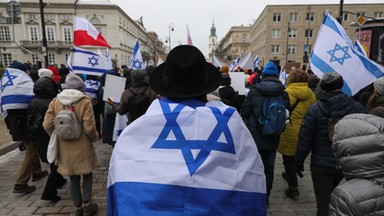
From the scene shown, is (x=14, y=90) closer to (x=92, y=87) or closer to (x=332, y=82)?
(x=92, y=87)

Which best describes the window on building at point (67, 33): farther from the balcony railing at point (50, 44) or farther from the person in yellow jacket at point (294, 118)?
the person in yellow jacket at point (294, 118)

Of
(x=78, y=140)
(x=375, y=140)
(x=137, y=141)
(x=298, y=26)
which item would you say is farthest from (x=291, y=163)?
(x=298, y=26)

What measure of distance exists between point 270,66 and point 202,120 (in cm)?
293

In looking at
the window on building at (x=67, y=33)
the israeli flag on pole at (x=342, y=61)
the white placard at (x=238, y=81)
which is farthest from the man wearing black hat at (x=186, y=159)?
the window on building at (x=67, y=33)

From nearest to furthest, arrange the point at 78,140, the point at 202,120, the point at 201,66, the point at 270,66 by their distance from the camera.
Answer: the point at 202,120
the point at 201,66
the point at 78,140
the point at 270,66

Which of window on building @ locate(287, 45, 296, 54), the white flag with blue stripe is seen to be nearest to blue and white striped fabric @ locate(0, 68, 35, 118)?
the white flag with blue stripe

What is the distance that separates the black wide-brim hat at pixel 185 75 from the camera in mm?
1595

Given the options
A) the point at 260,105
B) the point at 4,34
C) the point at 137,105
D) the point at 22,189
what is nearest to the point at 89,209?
the point at 22,189

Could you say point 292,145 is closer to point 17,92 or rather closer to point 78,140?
point 78,140

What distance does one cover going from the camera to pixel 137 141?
4.93 feet

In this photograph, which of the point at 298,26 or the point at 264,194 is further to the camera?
the point at 298,26

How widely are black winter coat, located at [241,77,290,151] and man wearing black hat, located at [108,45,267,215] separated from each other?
229cm

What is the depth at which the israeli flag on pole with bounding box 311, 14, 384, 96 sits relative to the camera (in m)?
4.34

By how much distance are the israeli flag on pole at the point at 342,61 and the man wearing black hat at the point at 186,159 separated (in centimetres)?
347
